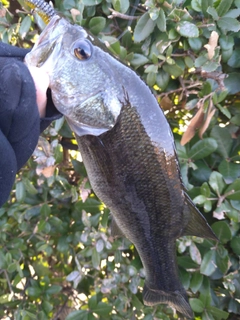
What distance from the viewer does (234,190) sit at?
1.10 meters

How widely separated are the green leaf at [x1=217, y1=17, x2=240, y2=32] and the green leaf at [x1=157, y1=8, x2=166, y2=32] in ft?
0.53

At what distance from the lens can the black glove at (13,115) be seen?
0.74 m

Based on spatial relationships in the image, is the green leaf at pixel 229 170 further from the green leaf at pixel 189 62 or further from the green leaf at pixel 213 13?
the green leaf at pixel 213 13

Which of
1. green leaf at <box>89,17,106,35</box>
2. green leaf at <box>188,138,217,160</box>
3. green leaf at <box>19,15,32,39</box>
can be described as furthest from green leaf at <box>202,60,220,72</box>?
green leaf at <box>19,15,32,39</box>

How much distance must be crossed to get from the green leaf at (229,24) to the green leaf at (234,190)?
0.43 m

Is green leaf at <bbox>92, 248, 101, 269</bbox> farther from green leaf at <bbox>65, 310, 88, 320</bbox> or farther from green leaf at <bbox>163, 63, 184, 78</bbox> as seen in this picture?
green leaf at <bbox>163, 63, 184, 78</bbox>

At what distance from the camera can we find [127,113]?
926 millimetres

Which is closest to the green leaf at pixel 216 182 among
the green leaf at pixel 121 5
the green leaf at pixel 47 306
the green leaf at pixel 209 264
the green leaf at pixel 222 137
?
the green leaf at pixel 222 137

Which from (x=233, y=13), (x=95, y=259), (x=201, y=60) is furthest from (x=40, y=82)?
(x=95, y=259)

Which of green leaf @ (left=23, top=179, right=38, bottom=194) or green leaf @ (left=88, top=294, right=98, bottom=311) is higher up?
green leaf @ (left=23, top=179, right=38, bottom=194)

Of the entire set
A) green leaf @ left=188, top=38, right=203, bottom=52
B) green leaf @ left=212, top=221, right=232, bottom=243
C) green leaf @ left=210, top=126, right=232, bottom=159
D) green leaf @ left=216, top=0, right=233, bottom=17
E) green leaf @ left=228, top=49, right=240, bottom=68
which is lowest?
green leaf @ left=212, top=221, right=232, bottom=243

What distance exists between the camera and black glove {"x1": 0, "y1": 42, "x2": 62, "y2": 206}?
743mm

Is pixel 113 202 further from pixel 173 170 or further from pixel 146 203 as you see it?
pixel 173 170

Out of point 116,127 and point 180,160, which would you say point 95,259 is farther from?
point 116,127
